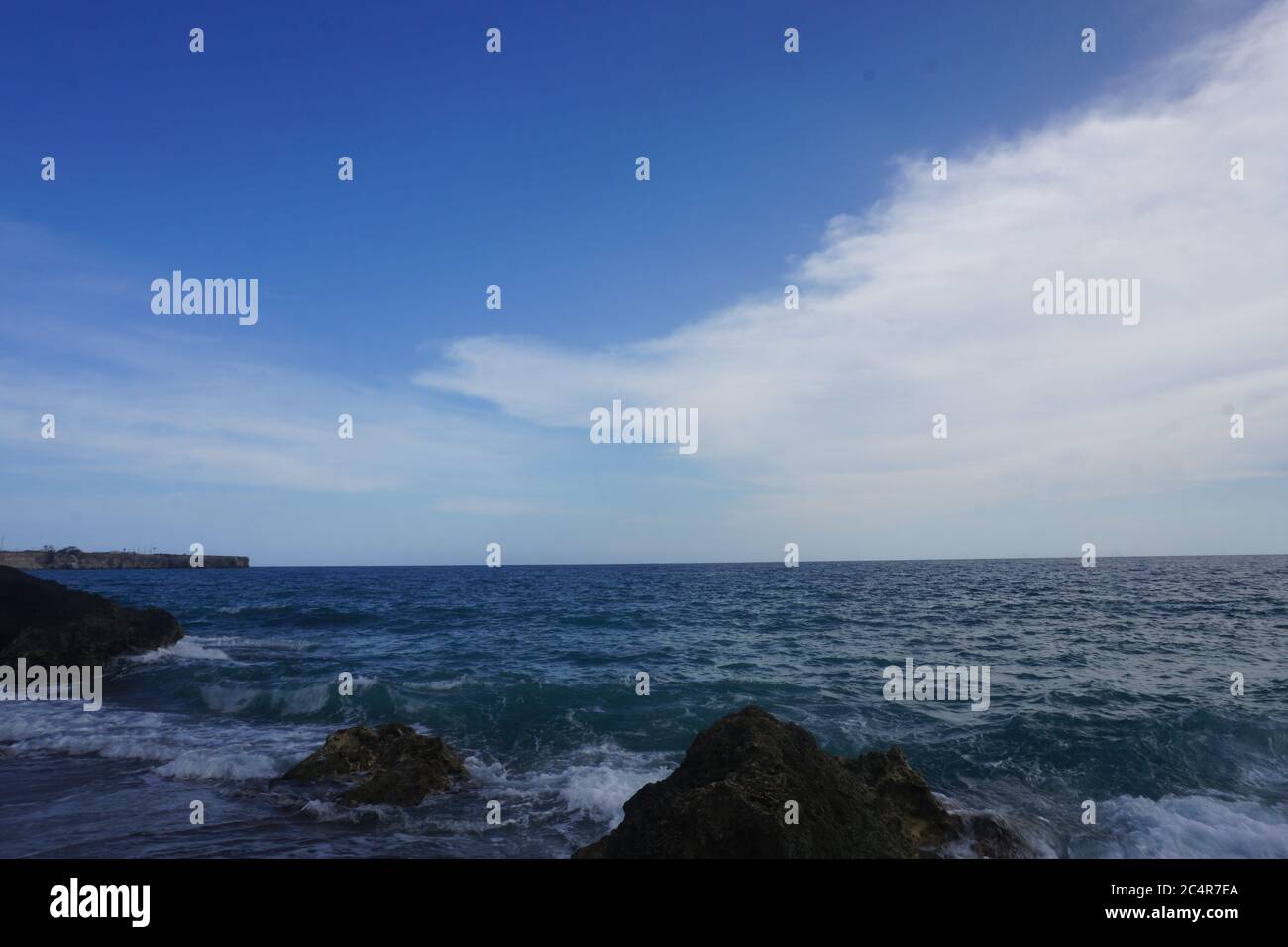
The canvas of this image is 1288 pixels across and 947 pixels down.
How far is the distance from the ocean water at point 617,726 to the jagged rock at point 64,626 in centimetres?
134

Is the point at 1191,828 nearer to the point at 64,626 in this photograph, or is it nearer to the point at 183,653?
the point at 183,653

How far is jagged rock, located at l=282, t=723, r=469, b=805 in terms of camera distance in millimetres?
12742

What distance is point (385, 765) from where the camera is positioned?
13789 millimetres

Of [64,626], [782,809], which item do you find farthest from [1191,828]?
[64,626]

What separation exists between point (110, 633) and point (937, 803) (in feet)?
107

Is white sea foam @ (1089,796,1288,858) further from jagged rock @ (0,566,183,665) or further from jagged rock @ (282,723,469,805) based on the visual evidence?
jagged rock @ (0,566,183,665)

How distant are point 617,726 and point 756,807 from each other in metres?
11.5

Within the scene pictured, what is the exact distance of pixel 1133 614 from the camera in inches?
1532

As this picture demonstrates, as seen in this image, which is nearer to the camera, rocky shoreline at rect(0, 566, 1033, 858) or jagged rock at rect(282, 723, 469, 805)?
rocky shoreline at rect(0, 566, 1033, 858)

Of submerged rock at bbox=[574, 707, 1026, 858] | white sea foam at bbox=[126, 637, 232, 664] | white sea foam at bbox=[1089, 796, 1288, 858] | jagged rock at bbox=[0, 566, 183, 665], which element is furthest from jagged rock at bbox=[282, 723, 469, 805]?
jagged rock at bbox=[0, 566, 183, 665]

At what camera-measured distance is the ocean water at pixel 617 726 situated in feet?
38.2

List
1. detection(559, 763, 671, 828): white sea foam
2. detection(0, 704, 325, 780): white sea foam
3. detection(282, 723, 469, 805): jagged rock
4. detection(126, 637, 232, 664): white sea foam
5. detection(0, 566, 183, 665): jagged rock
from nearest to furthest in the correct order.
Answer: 1. detection(559, 763, 671, 828): white sea foam
2. detection(282, 723, 469, 805): jagged rock
3. detection(0, 704, 325, 780): white sea foam
4. detection(0, 566, 183, 665): jagged rock
5. detection(126, 637, 232, 664): white sea foam

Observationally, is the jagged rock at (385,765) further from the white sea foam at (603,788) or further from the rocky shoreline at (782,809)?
the rocky shoreline at (782,809)

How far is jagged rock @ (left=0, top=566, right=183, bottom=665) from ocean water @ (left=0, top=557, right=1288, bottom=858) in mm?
1337
